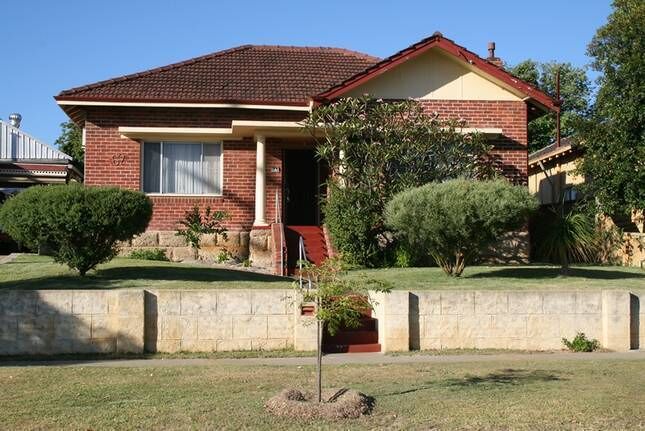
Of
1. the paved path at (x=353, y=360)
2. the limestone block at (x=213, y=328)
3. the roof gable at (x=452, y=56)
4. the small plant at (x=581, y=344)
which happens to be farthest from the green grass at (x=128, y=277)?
the roof gable at (x=452, y=56)

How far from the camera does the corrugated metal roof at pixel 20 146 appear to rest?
35281mm

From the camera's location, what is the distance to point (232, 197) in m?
19.5

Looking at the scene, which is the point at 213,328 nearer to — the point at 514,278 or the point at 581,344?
the point at 581,344

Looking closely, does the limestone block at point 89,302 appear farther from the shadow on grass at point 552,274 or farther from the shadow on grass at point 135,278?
the shadow on grass at point 552,274

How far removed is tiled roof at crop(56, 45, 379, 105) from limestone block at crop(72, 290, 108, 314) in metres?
8.64

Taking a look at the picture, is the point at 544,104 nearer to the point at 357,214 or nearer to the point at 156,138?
the point at 357,214

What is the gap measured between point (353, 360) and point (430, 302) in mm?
1604

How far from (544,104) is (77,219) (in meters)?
11.8

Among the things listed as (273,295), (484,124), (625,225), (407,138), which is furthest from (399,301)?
(625,225)

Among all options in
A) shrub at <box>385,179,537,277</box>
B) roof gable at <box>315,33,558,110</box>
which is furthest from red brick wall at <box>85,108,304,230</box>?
shrub at <box>385,179,537,277</box>

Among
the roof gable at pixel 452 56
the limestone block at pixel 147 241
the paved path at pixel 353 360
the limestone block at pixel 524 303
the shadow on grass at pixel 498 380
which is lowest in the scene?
the paved path at pixel 353 360

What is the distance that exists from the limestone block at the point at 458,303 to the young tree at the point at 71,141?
120ft

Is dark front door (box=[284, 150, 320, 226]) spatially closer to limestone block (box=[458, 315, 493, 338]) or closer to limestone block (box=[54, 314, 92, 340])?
limestone block (box=[458, 315, 493, 338])

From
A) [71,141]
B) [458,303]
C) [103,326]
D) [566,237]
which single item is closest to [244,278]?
[103,326]
